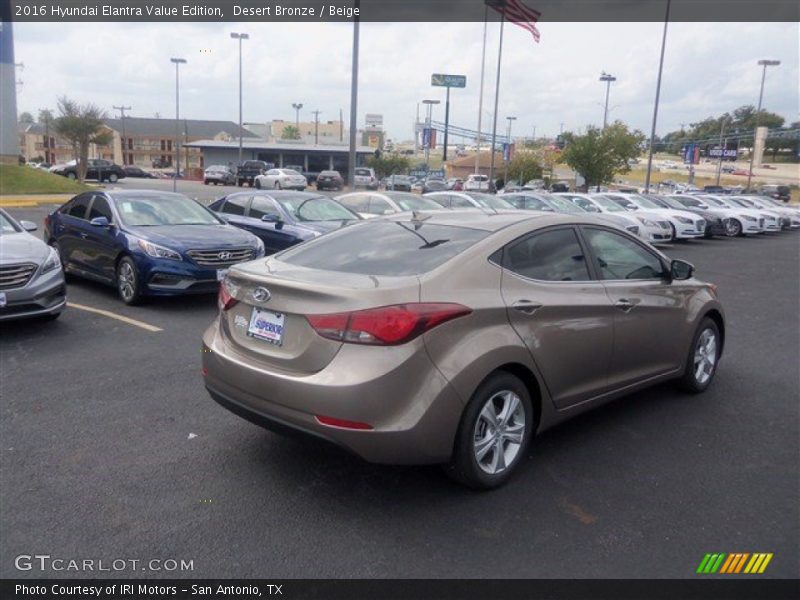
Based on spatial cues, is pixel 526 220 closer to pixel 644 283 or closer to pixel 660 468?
pixel 644 283

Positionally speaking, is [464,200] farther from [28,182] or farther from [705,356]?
[28,182]

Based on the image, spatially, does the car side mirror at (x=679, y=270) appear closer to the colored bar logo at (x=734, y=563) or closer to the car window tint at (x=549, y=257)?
the car window tint at (x=549, y=257)

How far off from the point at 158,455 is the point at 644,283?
3587mm

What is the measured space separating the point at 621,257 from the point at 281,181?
3976cm

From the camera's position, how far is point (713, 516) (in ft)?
12.1

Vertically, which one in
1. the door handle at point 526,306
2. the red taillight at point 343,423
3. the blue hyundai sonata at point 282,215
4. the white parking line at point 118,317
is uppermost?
the door handle at point 526,306

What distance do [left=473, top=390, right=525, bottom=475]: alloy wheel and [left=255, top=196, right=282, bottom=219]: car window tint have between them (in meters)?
8.23

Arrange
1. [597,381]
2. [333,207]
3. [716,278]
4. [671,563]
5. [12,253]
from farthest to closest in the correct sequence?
[716,278], [333,207], [12,253], [597,381], [671,563]

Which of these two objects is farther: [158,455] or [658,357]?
[658,357]

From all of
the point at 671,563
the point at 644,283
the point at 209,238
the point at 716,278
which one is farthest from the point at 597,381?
the point at 716,278

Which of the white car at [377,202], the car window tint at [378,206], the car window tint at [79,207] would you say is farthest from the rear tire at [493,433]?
the car window tint at [378,206]

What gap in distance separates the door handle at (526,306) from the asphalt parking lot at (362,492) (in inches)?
40.1

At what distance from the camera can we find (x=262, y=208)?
11.8 meters
